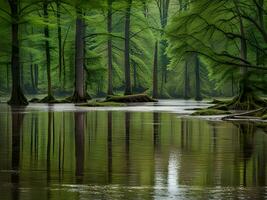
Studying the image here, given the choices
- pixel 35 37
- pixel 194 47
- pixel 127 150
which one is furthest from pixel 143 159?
pixel 35 37

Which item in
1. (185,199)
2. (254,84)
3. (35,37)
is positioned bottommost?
(185,199)

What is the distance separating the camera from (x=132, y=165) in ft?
33.6

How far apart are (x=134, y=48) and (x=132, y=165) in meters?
67.6

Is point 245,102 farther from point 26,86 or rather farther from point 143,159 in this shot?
point 26,86

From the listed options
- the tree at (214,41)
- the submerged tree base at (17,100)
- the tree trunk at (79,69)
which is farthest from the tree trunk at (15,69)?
the tree at (214,41)

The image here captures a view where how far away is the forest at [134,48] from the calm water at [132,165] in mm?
11856

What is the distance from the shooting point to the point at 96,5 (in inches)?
1281

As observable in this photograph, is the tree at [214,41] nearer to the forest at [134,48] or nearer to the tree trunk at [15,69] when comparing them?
the forest at [134,48]

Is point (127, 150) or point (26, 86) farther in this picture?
point (26, 86)

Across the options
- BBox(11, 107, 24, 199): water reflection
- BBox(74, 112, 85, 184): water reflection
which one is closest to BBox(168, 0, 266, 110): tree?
BBox(74, 112, 85, 184): water reflection

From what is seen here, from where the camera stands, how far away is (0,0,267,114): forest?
30141 mm

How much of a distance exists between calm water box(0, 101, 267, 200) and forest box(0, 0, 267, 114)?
11.9m

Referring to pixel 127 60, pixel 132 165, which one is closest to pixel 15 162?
pixel 132 165

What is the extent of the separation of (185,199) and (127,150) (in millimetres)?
5605
